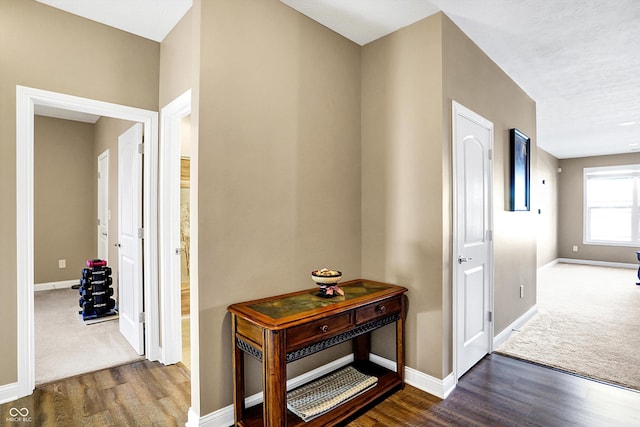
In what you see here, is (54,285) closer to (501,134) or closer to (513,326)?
(513,326)

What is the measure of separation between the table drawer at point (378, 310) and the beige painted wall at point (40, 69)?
2.36 metres


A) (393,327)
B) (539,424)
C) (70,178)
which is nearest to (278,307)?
(393,327)

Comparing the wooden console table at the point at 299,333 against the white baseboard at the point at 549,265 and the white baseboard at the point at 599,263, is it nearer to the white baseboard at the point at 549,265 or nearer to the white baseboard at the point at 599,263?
the white baseboard at the point at 549,265

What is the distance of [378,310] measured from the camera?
92.7 inches

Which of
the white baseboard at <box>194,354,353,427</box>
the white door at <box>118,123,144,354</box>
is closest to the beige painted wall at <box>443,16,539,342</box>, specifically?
the white baseboard at <box>194,354,353,427</box>

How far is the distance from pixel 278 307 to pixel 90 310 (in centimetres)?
322

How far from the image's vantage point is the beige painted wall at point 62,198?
17.8ft

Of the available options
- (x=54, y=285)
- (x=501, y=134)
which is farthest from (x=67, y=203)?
(x=501, y=134)

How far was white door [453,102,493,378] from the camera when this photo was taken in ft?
8.57

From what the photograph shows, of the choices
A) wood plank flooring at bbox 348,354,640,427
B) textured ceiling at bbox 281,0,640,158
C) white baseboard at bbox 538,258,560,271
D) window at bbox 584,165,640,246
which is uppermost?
textured ceiling at bbox 281,0,640,158

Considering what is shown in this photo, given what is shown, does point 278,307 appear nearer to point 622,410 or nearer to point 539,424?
point 539,424

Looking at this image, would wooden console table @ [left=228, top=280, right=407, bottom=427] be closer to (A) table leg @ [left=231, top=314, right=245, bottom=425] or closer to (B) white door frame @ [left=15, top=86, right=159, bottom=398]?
(A) table leg @ [left=231, top=314, right=245, bottom=425]

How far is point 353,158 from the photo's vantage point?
289cm

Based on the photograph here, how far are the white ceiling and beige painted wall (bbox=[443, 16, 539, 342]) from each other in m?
0.14
